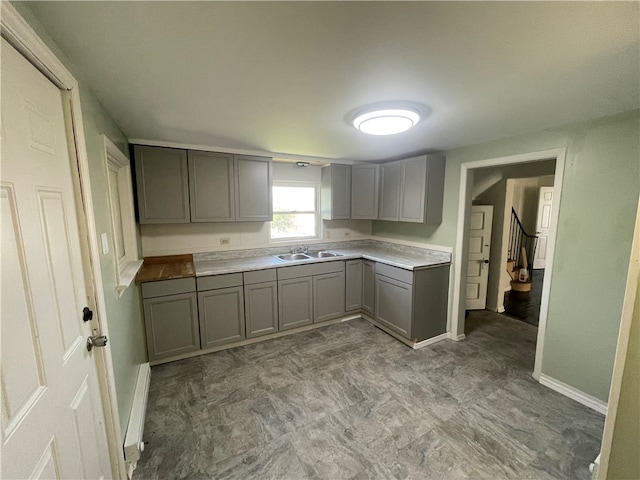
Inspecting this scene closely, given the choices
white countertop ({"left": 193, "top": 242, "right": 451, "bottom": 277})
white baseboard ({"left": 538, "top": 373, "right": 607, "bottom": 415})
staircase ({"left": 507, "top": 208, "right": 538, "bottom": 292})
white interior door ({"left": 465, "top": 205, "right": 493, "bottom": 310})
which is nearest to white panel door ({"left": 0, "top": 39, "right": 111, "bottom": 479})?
white countertop ({"left": 193, "top": 242, "right": 451, "bottom": 277})

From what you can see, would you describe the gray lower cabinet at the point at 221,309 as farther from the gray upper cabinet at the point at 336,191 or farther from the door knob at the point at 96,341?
the gray upper cabinet at the point at 336,191

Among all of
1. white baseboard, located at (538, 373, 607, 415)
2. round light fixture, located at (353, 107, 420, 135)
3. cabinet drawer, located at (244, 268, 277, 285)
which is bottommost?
white baseboard, located at (538, 373, 607, 415)

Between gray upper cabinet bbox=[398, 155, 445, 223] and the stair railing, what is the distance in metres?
3.00

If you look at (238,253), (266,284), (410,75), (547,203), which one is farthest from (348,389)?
(547,203)

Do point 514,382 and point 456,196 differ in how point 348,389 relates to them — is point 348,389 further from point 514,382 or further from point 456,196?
point 456,196

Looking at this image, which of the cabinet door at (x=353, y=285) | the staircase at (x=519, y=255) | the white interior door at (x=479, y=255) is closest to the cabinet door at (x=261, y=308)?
the cabinet door at (x=353, y=285)

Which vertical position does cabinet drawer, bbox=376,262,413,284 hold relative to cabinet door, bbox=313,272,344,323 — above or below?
above

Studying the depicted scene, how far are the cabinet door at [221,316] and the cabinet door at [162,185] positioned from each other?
0.90 metres

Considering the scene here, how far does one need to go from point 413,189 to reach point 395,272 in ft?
3.44

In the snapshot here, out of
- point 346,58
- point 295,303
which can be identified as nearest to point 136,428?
point 295,303

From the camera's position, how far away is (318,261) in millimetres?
3281

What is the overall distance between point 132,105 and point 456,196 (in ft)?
10.3

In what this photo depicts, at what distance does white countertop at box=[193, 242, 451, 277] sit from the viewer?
2.85m

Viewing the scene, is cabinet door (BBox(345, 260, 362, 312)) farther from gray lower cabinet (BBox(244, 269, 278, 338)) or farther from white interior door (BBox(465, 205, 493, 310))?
white interior door (BBox(465, 205, 493, 310))
